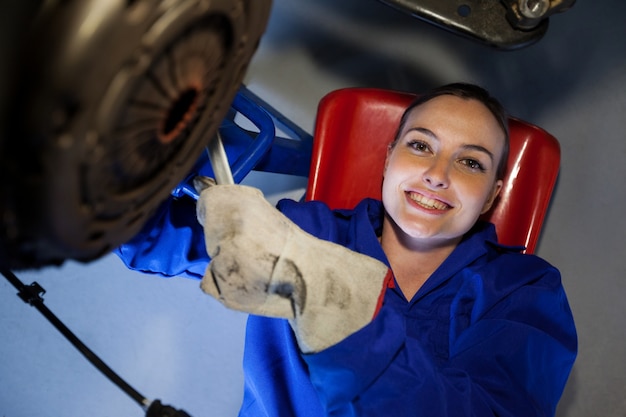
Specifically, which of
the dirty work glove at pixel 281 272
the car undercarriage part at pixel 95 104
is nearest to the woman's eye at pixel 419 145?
the dirty work glove at pixel 281 272

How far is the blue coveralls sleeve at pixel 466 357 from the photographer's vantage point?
22.5 inches

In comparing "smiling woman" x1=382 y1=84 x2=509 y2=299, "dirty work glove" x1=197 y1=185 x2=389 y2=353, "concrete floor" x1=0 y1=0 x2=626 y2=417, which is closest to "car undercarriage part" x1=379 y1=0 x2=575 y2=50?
"smiling woman" x1=382 y1=84 x2=509 y2=299

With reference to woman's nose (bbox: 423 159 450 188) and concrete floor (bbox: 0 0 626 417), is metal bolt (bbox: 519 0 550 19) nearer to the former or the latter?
woman's nose (bbox: 423 159 450 188)

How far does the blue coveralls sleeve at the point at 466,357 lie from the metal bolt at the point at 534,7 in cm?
35

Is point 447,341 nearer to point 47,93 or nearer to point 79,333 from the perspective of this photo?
point 47,93

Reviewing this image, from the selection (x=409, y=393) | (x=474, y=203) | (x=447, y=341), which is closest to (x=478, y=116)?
(x=474, y=203)

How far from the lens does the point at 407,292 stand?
0.84 metres

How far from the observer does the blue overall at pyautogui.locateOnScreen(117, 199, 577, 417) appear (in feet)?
1.92

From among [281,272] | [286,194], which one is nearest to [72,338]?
[281,272]

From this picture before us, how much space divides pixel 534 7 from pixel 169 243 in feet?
1.79

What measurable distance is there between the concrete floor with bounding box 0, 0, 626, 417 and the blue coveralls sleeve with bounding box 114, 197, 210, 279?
448 millimetres

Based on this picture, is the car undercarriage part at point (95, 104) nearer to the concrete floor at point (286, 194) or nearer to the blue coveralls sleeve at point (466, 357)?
the blue coveralls sleeve at point (466, 357)

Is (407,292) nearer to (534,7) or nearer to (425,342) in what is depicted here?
(425,342)

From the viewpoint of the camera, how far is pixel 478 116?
2.71ft
